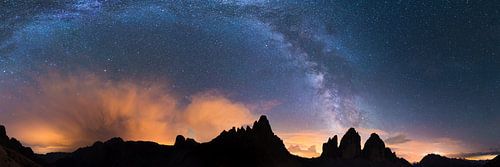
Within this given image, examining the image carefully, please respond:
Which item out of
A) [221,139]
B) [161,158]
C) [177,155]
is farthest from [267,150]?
[161,158]

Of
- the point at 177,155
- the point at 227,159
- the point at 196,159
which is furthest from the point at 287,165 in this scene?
the point at 177,155

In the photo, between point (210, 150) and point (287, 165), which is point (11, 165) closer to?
point (210, 150)

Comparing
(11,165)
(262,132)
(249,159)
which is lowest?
(11,165)

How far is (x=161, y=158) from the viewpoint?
191875 mm

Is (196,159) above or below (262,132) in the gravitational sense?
below

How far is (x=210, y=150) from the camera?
160500mm

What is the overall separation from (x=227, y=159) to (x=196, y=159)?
674 inches

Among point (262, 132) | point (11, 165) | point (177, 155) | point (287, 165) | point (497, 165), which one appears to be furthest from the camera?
point (177, 155)

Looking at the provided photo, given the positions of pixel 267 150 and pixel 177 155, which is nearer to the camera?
pixel 267 150

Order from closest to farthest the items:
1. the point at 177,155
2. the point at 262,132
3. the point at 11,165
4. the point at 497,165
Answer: the point at 11,165 → the point at 497,165 → the point at 262,132 → the point at 177,155

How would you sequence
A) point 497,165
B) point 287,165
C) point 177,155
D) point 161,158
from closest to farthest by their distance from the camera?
1. point 497,165
2. point 287,165
3. point 177,155
4. point 161,158

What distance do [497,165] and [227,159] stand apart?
9523cm

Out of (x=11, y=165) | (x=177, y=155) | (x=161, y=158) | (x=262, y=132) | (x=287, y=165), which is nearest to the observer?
(x=11, y=165)

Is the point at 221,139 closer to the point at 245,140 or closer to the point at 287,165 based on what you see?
the point at 245,140
